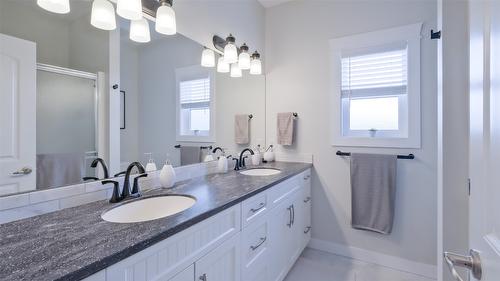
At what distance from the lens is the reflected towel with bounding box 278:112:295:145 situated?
2.60m

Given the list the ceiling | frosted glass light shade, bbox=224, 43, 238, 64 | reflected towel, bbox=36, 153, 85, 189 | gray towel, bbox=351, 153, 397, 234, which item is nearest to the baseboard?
gray towel, bbox=351, 153, 397, 234

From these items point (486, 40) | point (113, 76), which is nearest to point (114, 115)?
point (113, 76)

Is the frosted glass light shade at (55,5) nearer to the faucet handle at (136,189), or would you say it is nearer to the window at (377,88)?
the faucet handle at (136,189)

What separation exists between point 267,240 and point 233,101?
139 centimetres

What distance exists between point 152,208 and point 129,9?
106 cm

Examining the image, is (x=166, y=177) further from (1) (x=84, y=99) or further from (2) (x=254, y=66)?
(2) (x=254, y=66)

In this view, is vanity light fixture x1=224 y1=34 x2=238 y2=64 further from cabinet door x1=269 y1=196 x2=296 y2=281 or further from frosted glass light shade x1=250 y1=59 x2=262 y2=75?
cabinet door x1=269 y1=196 x2=296 y2=281

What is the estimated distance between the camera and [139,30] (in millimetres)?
1406

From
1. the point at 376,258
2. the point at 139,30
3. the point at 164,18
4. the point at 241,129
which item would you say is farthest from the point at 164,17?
the point at 376,258

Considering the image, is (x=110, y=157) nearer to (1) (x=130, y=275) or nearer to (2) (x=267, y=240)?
(1) (x=130, y=275)

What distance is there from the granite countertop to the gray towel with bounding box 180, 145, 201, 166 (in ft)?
2.08

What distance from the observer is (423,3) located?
203 cm

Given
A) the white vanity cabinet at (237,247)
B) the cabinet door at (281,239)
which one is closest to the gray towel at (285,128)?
the white vanity cabinet at (237,247)

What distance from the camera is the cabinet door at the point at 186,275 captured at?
35.6 inches
